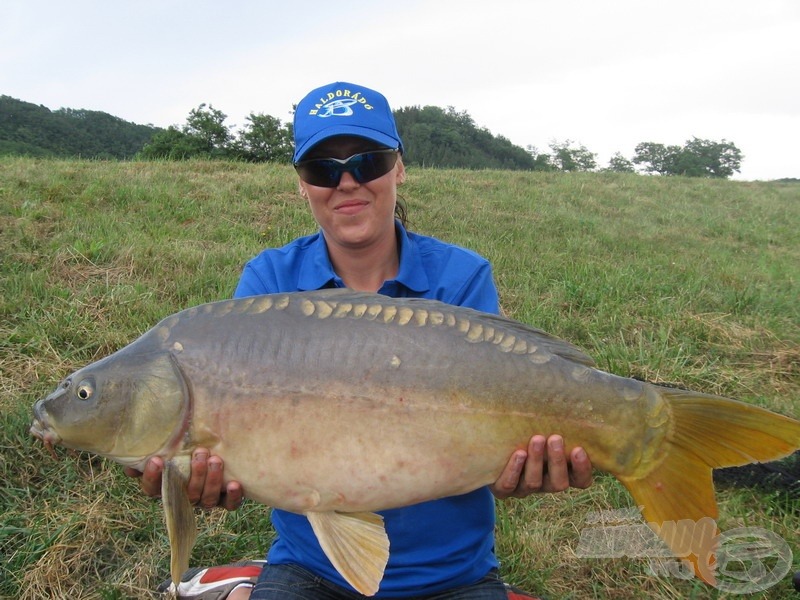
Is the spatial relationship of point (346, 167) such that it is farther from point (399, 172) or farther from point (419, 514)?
point (419, 514)

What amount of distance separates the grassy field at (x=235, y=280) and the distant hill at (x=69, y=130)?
77.8 ft

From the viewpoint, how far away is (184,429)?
179cm

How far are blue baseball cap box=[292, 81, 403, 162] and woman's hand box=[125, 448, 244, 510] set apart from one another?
1.11 metres

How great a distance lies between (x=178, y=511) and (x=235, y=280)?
140 inches

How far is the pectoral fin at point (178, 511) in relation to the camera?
174 centimetres

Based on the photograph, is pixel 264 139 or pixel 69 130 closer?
pixel 264 139

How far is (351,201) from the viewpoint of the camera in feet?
7.61

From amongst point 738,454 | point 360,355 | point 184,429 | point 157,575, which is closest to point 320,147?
point 360,355

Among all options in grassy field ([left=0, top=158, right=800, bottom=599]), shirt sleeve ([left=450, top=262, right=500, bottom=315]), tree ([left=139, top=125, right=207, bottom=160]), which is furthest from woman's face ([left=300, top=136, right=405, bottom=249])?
tree ([left=139, top=125, right=207, bottom=160])

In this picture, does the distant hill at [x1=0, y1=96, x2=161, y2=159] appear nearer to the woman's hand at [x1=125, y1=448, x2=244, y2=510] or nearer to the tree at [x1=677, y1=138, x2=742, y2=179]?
the woman's hand at [x1=125, y1=448, x2=244, y2=510]

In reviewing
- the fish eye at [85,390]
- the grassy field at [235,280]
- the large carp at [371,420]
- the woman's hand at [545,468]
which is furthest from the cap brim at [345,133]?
the grassy field at [235,280]

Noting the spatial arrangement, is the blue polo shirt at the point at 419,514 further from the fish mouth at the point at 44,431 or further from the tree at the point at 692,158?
the tree at the point at 692,158

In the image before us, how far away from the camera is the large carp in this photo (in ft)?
5.75

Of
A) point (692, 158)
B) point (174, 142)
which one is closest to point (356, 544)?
point (174, 142)
